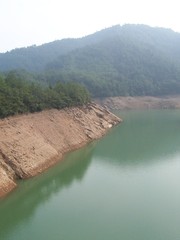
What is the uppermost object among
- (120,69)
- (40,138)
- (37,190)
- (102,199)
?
(40,138)

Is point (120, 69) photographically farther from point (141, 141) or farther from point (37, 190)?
point (37, 190)

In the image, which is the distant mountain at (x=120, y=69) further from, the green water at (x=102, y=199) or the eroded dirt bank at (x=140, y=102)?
the green water at (x=102, y=199)

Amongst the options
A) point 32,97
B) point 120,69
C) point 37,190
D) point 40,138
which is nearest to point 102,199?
point 37,190

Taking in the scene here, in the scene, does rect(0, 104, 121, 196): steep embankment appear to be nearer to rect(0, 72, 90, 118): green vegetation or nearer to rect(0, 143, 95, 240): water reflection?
rect(0, 143, 95, 240): water reflection

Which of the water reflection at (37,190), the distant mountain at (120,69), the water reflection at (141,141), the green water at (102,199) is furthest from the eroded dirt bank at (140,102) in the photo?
the water reflection at (37,190)

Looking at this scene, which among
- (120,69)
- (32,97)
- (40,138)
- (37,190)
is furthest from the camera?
(120,69)

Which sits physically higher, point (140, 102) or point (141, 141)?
point (141, 141)

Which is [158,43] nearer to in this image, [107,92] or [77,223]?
[107,92]

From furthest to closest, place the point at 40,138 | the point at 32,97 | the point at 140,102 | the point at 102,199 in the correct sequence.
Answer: the point at 140,102, the point at 32,97, the point at 40,138, the point at 102,199
